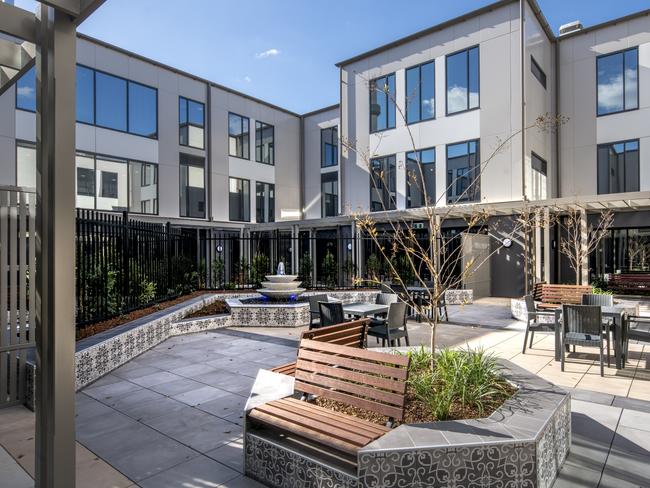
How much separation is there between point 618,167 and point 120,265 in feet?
63.9

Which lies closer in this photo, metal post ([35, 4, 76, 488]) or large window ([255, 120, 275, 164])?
metal post ([35, 4, 76, 488])

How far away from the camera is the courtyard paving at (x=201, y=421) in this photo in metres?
3.67

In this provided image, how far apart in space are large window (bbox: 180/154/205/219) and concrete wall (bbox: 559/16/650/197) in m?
17.3

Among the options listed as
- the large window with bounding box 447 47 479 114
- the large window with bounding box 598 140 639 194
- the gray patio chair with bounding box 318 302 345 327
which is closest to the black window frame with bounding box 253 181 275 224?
the large window with bounding box 447 47 479 114

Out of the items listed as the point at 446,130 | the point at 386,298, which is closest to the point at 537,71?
the point at 446,130

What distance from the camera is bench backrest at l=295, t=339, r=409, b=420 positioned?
11.6ft

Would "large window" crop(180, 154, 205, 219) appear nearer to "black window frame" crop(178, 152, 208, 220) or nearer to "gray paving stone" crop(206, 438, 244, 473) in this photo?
"black window frame" crop(178, 152, 208, 220)

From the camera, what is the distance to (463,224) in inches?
744

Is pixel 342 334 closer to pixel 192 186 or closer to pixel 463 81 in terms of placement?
pixel 463 81

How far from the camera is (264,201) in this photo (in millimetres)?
25719

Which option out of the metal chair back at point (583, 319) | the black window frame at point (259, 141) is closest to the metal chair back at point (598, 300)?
the metal chair back at point (583, 319)

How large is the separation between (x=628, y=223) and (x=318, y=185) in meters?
16.1

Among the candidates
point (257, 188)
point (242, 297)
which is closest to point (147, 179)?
point (257, 188)

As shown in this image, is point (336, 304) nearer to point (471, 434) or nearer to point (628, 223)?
point (471, 434)
